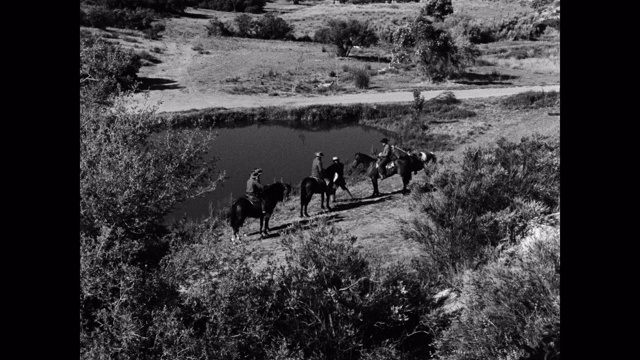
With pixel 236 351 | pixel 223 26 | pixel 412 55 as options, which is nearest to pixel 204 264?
pixel 236 351

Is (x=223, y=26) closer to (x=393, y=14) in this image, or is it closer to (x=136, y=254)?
(x=393, y=14)

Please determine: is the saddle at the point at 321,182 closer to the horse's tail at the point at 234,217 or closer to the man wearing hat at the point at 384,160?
the man wearing hat at the point at 384,160

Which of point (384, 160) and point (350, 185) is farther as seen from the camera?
point (350, 185)

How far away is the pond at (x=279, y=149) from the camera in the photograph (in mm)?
23438

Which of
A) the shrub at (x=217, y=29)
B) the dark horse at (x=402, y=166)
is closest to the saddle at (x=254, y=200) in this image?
the dark horse at (x=402, y=166)

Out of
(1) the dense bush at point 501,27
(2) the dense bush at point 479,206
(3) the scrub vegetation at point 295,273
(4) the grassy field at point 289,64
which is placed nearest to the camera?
(3) the scrub vegetation at point 295,273

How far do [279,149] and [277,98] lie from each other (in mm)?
8608

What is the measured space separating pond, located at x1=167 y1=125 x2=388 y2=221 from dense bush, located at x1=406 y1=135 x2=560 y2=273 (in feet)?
30.9

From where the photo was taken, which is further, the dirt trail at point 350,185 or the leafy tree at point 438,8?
the leafy tree at point 438,8

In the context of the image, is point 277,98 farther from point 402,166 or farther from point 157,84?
point 402,166

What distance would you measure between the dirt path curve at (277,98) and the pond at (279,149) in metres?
2.96

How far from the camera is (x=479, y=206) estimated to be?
11.8 m

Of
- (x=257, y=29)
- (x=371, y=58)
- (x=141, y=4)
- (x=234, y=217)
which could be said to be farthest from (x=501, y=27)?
(x=234, y=217)

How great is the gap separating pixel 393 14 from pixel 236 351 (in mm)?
68377
